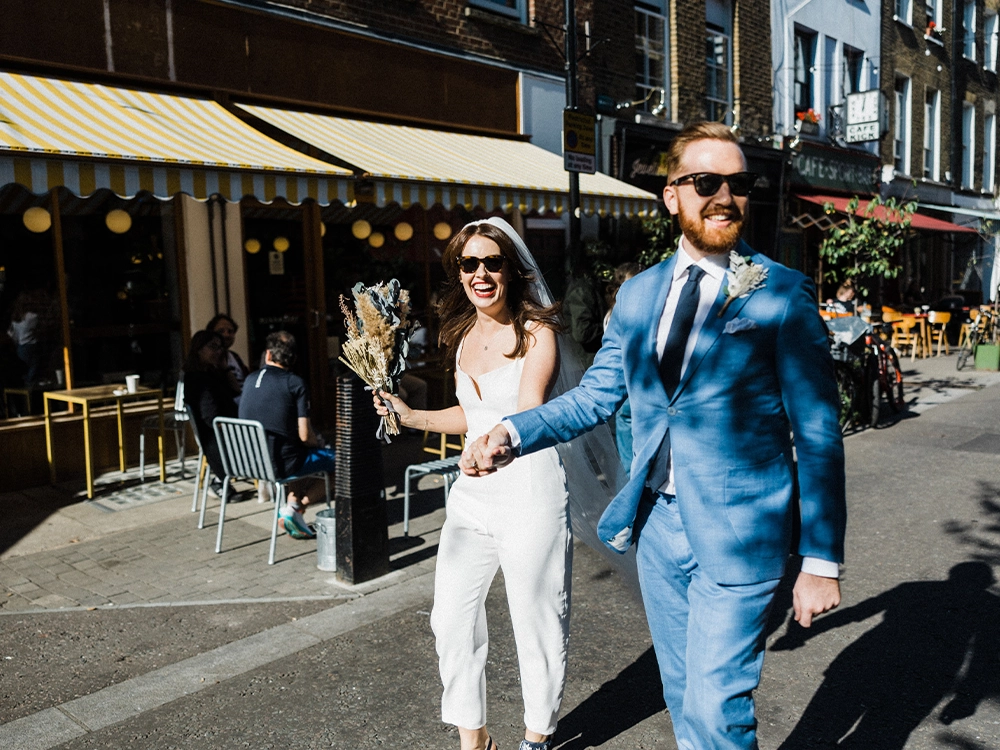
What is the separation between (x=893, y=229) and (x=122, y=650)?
12.4 m

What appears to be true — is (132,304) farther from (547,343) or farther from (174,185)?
(547,343)

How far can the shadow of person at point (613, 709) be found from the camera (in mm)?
3357

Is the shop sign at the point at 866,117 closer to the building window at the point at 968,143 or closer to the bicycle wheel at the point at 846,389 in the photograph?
the building window at the point at 968,143

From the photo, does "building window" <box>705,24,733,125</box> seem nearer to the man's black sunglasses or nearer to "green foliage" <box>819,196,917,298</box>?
"green foliage" <box>819,196,917,298</box>

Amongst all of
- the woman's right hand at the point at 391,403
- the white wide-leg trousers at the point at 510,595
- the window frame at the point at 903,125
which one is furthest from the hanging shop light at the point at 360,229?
the window frame at the point at 903,125

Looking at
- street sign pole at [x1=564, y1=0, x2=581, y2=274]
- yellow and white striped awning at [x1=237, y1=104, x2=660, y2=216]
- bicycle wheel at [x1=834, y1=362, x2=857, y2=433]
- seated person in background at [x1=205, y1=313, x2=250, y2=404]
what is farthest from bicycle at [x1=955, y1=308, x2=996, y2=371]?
seated person in background at [x1=205, y1=313, x2=250, y2=404]

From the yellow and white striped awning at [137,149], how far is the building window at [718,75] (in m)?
10.3

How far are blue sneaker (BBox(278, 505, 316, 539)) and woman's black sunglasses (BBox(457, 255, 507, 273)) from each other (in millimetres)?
3438

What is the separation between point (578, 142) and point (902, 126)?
17765 mm

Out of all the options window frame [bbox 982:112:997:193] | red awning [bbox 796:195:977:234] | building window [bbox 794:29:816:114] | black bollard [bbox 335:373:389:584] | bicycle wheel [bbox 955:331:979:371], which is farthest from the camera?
window frame [bbox 982:112:997:193]

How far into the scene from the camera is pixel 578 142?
8.00 metres

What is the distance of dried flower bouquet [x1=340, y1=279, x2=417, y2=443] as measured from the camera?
301 cm

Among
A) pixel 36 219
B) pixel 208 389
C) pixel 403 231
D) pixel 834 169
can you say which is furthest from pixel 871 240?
pixel 36 219

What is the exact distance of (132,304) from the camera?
27.3 ft
